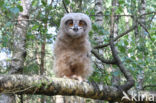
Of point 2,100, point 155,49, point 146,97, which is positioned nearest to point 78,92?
point 146,97

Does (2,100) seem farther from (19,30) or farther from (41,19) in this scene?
(41,19)

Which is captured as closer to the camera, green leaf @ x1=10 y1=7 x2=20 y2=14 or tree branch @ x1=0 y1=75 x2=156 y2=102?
tree branch @ x1=0 y1=75 x2=156 y2=102

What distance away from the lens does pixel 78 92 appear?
353 centimetres

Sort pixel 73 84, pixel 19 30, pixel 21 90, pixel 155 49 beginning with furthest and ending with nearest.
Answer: pixel 155 49 < pixel 19 30 < pixel 73 84 < pixel 21 90

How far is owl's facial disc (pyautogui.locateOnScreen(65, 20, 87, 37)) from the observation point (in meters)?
4.82

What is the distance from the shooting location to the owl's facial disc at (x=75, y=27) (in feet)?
15.8

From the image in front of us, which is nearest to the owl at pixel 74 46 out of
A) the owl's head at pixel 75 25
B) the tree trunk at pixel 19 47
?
the owl's head at pixel 75 25

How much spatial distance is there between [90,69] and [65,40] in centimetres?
111

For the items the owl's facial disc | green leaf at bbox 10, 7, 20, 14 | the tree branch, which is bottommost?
the tree branch

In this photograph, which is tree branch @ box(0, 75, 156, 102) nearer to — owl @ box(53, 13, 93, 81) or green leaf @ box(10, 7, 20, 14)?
owl @ box(53, 13, 93, 81)

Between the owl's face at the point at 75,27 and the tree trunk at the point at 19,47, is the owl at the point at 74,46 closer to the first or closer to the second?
the owl's face at the point at 75,27

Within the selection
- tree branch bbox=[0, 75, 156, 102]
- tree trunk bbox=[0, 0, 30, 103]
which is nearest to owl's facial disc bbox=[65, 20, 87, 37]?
tree branch bbox=[0, 75, 156, 102]

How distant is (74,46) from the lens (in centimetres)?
507

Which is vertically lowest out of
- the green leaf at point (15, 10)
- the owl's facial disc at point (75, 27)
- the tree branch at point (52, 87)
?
the tree branch at point (52, 87)
